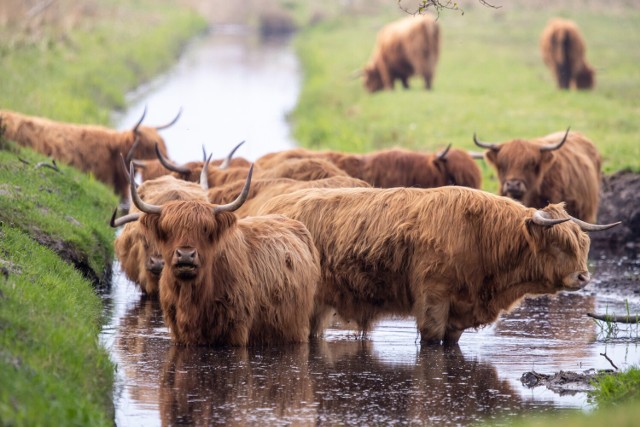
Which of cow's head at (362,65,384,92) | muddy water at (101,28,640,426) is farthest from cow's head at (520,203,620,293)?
cow's head at (362,65,384,92)

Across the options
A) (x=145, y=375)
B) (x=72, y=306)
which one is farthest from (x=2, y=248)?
(x=145, y=375)

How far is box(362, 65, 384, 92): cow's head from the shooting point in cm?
2723

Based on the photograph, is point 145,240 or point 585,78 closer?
point 145,240

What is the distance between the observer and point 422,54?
2691 cm

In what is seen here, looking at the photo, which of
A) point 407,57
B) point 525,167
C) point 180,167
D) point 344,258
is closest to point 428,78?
point 407,57

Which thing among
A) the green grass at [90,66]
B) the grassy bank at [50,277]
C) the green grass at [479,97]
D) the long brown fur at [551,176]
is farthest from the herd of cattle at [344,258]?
the green grass at [90,66]

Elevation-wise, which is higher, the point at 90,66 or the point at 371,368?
the point at 90,66

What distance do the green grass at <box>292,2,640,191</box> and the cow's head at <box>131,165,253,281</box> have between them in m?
7.31

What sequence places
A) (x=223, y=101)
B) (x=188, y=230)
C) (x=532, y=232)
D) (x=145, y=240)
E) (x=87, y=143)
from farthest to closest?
(x=223, y=101) → (x=87, y=143) → (x=145, y=240) → (x=532, y=232) → (x=188, y=230)

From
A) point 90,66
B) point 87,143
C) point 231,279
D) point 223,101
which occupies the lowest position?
point 231,279

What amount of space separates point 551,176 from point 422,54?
14.6 meters

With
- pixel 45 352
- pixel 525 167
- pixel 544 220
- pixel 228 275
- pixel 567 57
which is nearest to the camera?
pixel 45 352

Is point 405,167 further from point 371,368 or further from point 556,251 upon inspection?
point 371,368

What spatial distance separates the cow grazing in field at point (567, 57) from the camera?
26188mm
